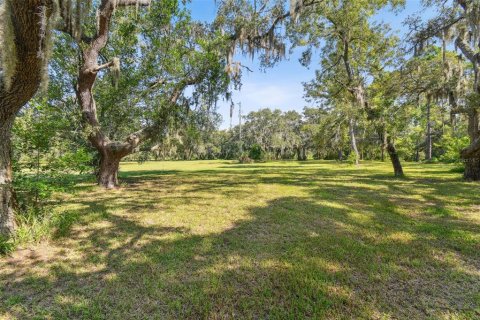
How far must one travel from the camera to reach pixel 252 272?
2.78 m

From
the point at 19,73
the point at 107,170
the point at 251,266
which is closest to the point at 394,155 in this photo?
the point at 251,266

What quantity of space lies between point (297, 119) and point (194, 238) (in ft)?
153

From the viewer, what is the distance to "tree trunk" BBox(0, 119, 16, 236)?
3170mm

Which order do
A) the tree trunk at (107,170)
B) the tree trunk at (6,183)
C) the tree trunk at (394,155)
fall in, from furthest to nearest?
the tree trunk at (394,155) < the tree trunk at (107,170) < the tree trunk at (6,183)

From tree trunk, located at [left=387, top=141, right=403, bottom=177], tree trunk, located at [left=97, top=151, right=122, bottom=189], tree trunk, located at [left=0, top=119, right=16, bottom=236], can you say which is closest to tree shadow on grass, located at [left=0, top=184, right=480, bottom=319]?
tree trunk, located at [left=0, top=119, right=16, bottom=236]

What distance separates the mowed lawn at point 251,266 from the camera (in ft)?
7.12

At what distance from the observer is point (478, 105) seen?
7.93 meters

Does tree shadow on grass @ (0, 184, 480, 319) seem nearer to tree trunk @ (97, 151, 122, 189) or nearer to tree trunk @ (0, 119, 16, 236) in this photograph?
tree trunk @ (0, 119, 16, 236)

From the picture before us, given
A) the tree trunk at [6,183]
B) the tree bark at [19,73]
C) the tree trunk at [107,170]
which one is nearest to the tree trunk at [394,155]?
the tree trunk at [107,170]

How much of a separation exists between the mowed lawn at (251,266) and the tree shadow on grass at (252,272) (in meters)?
0.01

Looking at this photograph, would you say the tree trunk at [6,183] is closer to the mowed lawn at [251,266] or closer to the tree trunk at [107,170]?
the mowed lawn at [251,266]

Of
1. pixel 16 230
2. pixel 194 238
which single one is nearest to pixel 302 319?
pixel 194 238

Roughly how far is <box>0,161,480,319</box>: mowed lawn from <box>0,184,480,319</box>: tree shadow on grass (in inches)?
0.5

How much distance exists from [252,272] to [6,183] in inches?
144
